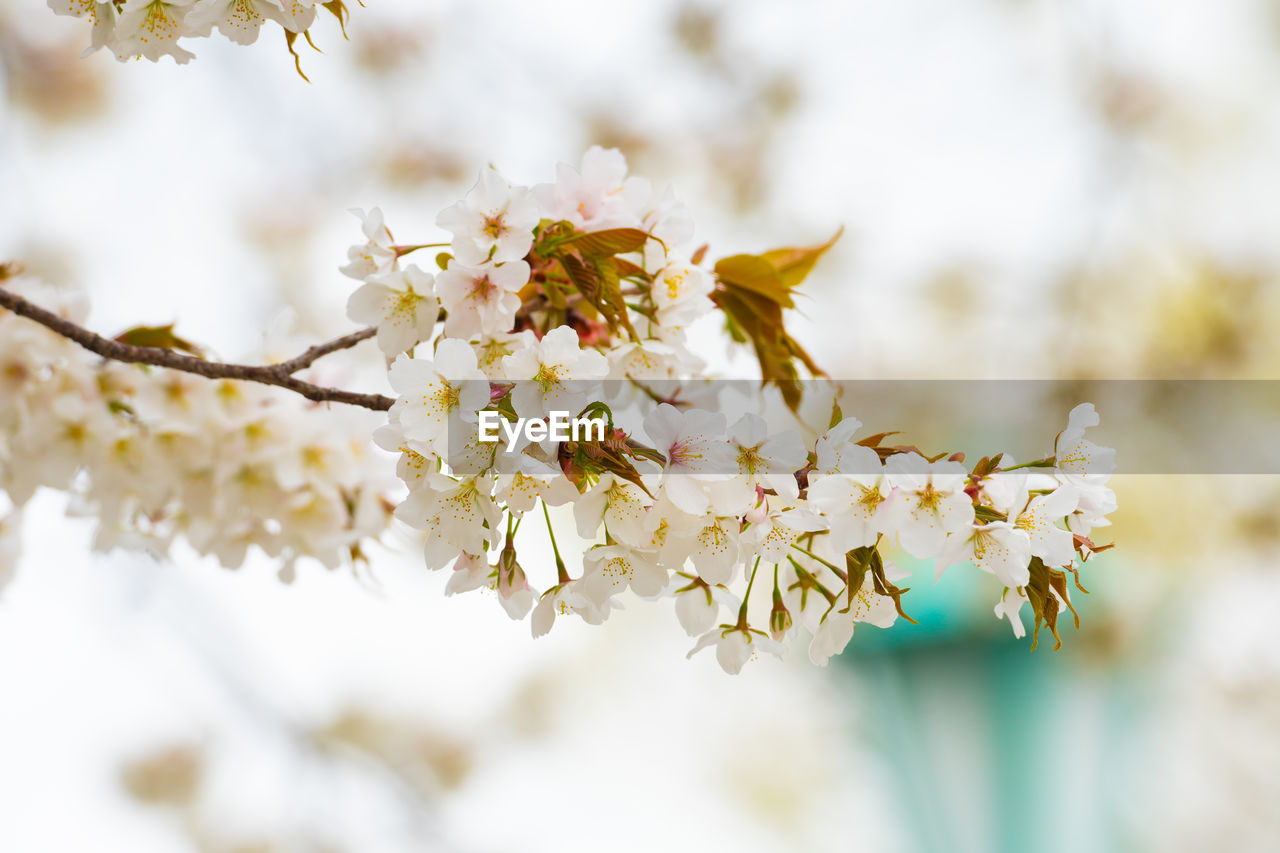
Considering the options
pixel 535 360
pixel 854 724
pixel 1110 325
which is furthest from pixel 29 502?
pixel 854 724

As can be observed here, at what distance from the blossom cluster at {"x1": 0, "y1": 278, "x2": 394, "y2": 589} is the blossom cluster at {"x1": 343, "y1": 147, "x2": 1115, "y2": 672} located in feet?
0.44

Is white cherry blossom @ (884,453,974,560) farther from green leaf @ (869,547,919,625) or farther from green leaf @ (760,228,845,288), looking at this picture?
green leaf @ (760,228,845,288)

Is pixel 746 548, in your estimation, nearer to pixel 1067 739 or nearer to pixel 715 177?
pixel 715 177

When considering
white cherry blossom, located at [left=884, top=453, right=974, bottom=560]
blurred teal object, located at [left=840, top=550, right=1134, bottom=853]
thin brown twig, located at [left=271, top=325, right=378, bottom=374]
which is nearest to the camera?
white cherry blossom, located at [left=884, top=453, right=974, bottom=560]

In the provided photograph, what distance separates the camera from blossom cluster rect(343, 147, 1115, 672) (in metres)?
0.27

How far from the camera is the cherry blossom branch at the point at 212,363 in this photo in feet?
1.12

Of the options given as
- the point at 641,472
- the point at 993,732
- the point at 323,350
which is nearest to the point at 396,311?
the point at 323,350

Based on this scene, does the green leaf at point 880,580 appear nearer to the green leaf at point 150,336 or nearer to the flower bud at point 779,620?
the flower bud at point 779,620

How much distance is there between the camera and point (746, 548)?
29 cm

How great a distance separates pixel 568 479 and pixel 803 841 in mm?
1894

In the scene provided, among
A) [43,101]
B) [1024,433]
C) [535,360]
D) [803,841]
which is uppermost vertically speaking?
[43,101]

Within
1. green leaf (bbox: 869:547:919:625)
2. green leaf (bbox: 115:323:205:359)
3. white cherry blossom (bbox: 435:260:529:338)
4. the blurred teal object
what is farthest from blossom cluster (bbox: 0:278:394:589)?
the blurred teal object

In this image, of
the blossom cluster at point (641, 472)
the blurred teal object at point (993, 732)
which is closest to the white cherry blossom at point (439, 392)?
the blossom cluster at point (641, 472)

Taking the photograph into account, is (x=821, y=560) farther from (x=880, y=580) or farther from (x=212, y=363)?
(x=212, y=363)
